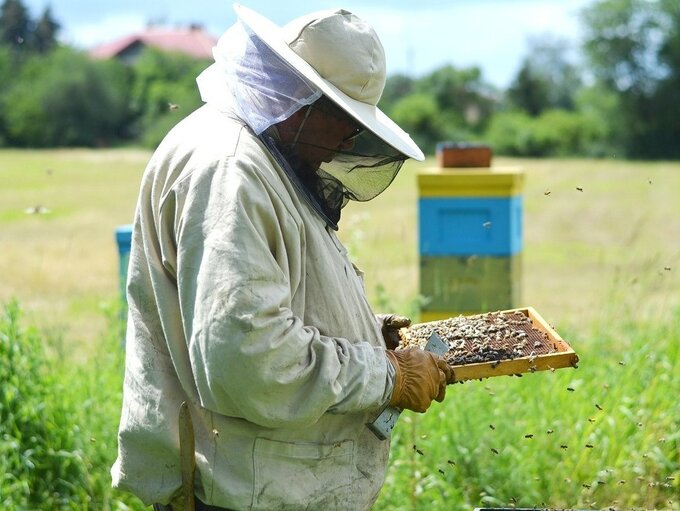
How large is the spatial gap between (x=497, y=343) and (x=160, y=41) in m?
92.0

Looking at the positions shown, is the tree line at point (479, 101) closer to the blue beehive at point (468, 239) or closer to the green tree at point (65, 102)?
the green tree at point (65, 102)

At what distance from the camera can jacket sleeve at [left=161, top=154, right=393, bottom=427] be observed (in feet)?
7.27

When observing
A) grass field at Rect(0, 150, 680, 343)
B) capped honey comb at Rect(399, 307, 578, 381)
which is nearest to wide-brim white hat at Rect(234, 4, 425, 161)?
capped honey comb at Rect(399, 307, 578, 381)

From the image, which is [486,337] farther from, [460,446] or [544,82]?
[544,82]

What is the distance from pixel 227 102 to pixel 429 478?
2.21 metres

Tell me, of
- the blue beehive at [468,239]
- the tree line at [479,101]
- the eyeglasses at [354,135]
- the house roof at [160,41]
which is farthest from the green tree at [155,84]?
the eyeglasses at [354,135]

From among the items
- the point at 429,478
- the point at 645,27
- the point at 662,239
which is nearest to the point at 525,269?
the point at 662,239

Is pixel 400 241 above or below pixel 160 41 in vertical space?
below

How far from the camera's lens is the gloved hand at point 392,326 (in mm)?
3066

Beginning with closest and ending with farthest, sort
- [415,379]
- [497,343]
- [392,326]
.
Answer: [415,379] → [497,343] → [392,326]

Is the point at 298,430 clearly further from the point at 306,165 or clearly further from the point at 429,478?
the point at 429,478

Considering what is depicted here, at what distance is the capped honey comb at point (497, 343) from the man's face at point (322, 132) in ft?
2.20

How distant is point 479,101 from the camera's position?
6644cm

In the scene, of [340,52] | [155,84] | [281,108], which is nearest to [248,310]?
[281,108]
